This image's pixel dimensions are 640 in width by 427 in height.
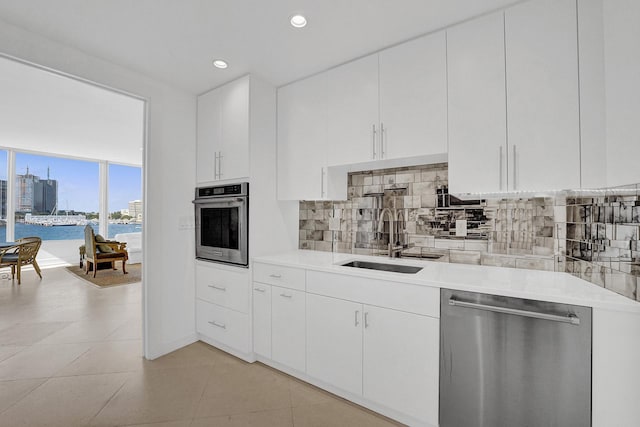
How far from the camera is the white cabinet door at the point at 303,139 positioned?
8.04ft

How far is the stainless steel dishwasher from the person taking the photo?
1298 mm

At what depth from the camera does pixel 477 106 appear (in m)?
1.77

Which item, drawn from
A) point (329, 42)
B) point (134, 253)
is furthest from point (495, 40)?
point (134, 253)

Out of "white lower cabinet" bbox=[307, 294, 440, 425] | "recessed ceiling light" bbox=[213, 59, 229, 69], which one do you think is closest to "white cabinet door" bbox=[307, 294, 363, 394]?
"white lower cabinet" bbox=[307, 294, 440, 425]

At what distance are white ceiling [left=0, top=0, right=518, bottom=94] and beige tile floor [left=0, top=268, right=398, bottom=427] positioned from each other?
251 cm

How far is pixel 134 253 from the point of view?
714 centimetres

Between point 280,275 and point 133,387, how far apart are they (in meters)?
1.35

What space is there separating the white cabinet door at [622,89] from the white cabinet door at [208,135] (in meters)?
2.67

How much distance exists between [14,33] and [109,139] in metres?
4.32

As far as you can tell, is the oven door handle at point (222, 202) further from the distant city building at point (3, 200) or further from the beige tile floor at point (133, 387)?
the distant city building at point (3, 200)

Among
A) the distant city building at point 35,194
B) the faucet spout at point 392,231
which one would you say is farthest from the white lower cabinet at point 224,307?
the distant city building at point 35,194

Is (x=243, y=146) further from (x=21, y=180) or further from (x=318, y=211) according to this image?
(x=21, y=180)

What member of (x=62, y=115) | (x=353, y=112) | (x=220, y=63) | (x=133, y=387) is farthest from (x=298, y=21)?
(x=62, y=115)

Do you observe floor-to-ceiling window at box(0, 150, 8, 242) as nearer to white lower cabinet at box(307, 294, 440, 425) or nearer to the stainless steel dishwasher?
white lower cabinet at box(307, 294, 440, 425)
